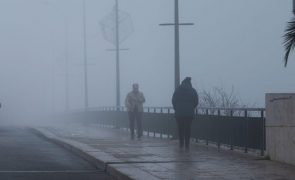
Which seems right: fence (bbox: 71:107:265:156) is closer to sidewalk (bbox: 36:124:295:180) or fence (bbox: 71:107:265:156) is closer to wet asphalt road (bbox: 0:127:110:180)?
sidewalk (bbox: 36:124:295:180)

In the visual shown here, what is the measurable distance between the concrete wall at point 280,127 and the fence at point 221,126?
855 millimetres

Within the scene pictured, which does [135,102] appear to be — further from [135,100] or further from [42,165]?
[42,165]

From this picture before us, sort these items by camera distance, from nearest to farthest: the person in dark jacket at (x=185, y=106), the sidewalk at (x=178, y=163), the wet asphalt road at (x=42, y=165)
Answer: the sidewalk at (x=178, y=163) → the wet asphalt road at (x=42, y=165) → the person in dark jacket at (x=185, y=106)

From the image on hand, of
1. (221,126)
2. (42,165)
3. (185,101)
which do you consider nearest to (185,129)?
(185,101)

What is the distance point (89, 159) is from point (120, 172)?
395 cm

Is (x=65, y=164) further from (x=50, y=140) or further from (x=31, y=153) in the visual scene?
(x=50, y=140)

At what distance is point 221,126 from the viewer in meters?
20.4

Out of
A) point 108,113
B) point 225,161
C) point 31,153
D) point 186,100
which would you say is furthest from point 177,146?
point 108,113

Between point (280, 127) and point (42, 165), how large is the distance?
4.88 metres

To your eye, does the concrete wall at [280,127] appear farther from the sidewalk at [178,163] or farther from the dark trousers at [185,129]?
the dark trousers at [185,129]

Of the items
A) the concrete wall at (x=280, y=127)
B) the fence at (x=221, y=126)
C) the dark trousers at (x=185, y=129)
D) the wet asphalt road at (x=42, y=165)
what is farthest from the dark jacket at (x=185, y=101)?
the concrete wall at (x=280, y=127)

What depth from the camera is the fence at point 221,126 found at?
17844mm

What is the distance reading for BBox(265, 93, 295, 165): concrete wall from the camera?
1529 centimetres

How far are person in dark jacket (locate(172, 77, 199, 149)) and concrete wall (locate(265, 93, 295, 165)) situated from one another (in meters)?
4.37
